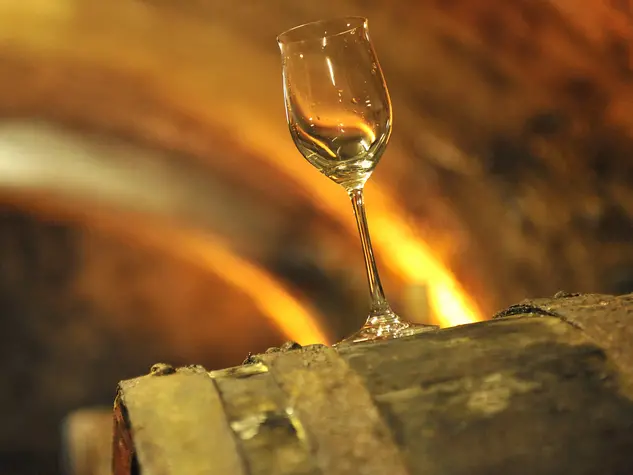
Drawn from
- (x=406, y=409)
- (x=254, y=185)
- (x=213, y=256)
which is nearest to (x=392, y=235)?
(x=254, y=185)

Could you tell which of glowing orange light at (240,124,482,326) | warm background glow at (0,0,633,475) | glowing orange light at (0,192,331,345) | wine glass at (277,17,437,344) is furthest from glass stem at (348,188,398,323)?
glowing orange light at (0,192,331,345)

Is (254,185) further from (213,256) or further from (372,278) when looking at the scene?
(372,278)

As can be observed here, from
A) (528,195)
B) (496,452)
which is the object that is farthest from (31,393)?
(496,452)

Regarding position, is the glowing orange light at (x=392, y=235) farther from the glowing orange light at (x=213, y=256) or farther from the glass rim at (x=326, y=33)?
the glass rim at (x=326, y=33)

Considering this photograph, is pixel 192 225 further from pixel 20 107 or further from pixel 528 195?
pixel 528 195

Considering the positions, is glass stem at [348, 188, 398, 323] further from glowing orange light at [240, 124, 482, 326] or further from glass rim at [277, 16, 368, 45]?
glowing orange light at [240, 124, 482, 326]

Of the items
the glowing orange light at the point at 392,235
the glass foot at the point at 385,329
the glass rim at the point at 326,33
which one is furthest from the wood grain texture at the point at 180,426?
the glowing orange light at the point at 392,235
